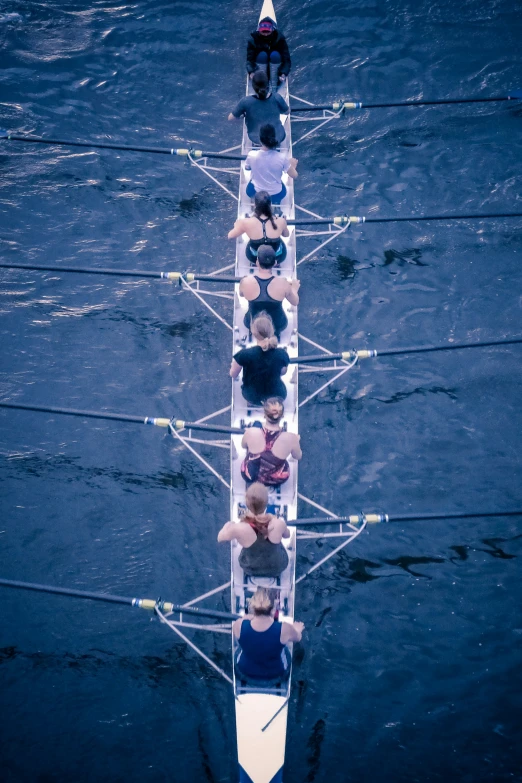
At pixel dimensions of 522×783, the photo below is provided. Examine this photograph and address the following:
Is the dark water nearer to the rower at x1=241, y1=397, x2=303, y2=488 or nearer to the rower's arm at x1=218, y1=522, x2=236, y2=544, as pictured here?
the rower at x1=241, y1=397, x2=303, y2=488

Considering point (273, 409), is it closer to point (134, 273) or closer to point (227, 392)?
point (227, 392)

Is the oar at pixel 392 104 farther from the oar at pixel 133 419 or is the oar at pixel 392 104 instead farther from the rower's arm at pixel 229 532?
the rower's arm at pixel 229 532

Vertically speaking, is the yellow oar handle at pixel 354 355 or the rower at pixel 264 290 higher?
the rower at pixel 264 290

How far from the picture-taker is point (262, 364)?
7879mm

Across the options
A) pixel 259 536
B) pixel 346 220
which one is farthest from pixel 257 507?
pixel 346 220

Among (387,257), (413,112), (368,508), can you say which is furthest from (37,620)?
(413,112)

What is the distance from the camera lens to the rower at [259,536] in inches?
256

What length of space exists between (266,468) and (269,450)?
0.92 feet

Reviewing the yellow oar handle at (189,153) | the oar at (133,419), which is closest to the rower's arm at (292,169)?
the yellow oar handle at (189,153)

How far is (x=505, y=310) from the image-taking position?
1062cm

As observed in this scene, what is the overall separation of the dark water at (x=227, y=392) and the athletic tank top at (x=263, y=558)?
1196 millimetres

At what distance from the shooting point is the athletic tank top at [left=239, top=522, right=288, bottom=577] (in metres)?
6.95

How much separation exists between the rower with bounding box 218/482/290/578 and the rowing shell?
311mm

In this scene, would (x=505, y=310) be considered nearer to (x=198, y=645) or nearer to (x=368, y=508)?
(x=368, y=508)
